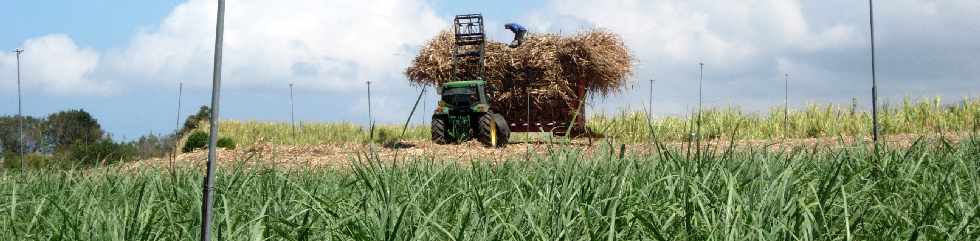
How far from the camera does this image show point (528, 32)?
40.4 ft

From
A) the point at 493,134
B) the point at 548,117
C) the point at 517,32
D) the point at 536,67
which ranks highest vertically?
the point at 517,32

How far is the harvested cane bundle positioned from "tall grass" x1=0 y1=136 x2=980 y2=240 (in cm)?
752

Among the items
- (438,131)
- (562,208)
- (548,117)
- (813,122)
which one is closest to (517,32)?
(548,117)

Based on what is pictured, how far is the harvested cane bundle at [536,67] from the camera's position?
472 inches

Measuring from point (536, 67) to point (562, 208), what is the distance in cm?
943

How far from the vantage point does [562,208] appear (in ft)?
8.64

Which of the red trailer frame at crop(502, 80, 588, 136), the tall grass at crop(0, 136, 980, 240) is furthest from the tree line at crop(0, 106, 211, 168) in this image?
the tall grass at crop(0, 136, 980, 240)

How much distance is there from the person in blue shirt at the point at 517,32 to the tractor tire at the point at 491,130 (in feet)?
6.34

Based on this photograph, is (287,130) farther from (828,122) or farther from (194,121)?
(828,122)

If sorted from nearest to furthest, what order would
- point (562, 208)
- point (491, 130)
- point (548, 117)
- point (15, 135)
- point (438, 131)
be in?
point (562, 208) < point (491, 130) < point (438, 131) < point (548, 117) < point (15, 135)

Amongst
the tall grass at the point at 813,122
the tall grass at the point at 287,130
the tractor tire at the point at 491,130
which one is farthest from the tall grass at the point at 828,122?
the tall grass at the point at 287,130

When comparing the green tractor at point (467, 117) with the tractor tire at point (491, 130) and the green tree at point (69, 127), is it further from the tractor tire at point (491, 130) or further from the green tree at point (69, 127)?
the green tree at point (69, 127)

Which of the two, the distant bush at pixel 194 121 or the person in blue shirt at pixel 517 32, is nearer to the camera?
the person in blue shirt at pixel 517 32

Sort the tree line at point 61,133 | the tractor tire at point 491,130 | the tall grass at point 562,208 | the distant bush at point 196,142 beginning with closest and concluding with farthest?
the tall grass at point 562,208 < the tractor tire at point 491,130 < the distant bush at point 196,142 < the tree line at point 61,133
